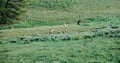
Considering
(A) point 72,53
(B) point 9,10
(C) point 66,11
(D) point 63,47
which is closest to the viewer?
(A) point 72,53

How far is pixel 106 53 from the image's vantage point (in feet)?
69.4

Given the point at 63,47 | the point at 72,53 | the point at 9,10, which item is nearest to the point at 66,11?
the point at 9,10

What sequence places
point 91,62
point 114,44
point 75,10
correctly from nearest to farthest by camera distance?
point 91,62
point 114,44
point 75,10

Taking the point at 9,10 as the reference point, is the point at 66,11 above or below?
below

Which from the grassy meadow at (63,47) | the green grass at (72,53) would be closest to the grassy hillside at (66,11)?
Answer: the grassy meadow at (63,47)

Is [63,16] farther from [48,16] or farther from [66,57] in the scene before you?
[66,57]

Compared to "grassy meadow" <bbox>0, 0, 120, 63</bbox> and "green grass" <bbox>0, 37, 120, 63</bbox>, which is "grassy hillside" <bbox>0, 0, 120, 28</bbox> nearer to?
"grassy meadow" <bbox>0, 0, 120, 63</bbox>

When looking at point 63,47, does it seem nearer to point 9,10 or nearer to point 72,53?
point 72,53

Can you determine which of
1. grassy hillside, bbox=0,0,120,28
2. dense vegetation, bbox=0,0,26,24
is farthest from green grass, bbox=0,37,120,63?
grassy hillside, bbox=0,0,120,28

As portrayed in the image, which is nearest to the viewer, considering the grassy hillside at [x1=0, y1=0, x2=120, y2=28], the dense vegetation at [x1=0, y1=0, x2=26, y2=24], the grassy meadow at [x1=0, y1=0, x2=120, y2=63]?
the grassy meadow at [x1=0, y1=0, x2=120, y2=63]

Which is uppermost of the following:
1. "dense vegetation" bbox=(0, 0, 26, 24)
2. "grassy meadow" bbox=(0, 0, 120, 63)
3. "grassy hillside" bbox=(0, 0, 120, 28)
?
"dense vegetation" bbox=(0, 0, 26, 24)

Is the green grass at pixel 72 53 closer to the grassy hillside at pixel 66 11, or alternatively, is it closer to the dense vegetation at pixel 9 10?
the dense vegetation at pixel 9 10

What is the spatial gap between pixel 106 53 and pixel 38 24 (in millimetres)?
34436

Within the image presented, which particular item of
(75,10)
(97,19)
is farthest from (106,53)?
(75,10)
